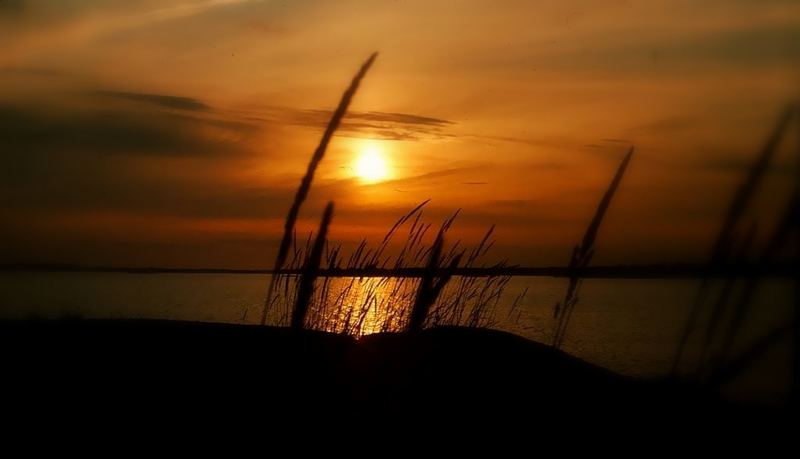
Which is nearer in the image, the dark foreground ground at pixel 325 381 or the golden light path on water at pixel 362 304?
the dark foreground ground at pixel 325 381

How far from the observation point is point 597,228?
622 centimetres

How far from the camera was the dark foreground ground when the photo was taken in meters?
3.93

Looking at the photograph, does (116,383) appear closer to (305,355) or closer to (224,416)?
(224,416)

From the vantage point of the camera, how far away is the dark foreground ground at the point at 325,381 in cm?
393

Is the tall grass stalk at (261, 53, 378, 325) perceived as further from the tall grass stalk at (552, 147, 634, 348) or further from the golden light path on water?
the tall grass stalk at (552, 147, 634, 348)

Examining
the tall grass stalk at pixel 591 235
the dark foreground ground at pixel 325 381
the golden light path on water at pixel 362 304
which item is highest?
the tall grass stalk at pixel 591 235

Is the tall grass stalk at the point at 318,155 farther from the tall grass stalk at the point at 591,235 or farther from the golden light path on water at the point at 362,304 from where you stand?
the tall grass stalk at the point at 591,235

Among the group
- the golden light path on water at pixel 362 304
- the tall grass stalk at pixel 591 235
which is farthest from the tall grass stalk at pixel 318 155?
the tall grass stalk at pixel 591 235

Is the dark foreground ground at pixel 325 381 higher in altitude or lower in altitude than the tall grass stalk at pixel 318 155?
lower

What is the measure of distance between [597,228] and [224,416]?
339cm

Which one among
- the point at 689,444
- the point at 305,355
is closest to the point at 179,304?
the point at 305,355

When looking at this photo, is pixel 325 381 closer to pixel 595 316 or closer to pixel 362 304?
pixel 362 304

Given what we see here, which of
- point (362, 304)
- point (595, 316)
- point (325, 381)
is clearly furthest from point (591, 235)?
point (595, 316)

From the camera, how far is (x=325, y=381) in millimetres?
4277
